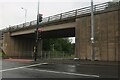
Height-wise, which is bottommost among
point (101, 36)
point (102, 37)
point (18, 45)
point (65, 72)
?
point (65, 72)

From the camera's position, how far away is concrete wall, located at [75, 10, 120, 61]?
90.3ft

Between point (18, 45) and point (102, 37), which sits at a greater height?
point (102, 37)

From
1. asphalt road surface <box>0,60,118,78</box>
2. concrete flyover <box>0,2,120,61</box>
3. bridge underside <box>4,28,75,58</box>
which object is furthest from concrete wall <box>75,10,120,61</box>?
bridge underside <box>4,28,75,58</box>

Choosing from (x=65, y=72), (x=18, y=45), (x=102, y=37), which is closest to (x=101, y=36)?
(x=102, y=37)

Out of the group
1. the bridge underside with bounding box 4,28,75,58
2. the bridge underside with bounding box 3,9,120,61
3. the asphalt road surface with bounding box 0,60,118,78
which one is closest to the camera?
the asphalt road surface with bounding box 0,60,118,78

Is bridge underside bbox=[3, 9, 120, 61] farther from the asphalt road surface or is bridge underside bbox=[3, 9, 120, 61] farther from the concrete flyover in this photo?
the asphalt road surface

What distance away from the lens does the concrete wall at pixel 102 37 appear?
27.5 m

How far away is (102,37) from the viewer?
95.5 feet

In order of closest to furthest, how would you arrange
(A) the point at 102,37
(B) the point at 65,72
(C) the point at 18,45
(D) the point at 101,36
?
(B) the point at 65,72 < (A) the point at 102,37 < (D) the point at 101,36 < (C) the point at 18,45

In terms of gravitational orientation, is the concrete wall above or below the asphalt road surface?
above

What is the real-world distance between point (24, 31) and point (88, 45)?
22.9 m

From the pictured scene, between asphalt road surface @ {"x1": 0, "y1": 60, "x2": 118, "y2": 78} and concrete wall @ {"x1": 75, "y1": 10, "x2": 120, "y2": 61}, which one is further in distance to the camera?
Result: concrete wall @ {"x1": 75, "y1": 10, "x2": 120, "y2": 61}

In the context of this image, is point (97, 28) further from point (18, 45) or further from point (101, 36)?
point (18, 45)

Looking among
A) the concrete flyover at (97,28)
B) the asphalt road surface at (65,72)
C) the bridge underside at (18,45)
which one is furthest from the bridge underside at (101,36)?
the bridge underside at (18,45)
